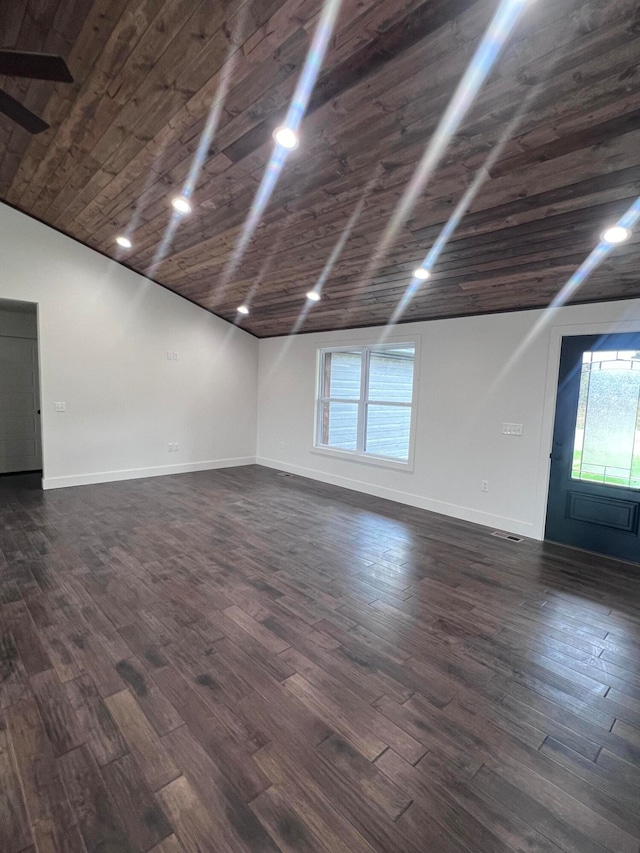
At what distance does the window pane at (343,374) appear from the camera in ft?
19.5

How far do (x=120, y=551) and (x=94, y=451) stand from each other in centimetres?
267

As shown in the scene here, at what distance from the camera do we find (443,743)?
1622mm

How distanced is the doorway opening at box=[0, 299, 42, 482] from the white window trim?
13.9 ft

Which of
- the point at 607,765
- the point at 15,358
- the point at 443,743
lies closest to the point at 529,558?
the point at 607,765

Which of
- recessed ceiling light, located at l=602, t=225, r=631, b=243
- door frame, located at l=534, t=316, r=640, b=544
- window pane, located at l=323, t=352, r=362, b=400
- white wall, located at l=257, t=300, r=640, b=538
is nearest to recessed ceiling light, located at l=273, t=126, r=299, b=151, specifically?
recessed ceiling light, located at l=602, t=225, r=631, b=243

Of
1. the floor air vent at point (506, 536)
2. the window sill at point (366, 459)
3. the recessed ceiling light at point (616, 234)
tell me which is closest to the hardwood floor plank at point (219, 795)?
the floor air vent at point (506, 536)

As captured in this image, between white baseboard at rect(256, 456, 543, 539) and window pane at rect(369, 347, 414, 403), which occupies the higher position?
window pane at rect(369, 347, 414, 403)

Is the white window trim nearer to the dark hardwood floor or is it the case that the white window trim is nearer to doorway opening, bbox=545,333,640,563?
doorway opening, bbox=545,333,640,563

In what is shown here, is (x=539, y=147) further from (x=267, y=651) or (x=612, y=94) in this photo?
(x=267, y=651)

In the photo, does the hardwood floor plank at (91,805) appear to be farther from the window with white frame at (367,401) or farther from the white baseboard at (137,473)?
the white baseboard at (137,473)

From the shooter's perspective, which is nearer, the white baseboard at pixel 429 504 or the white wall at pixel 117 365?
the white baseboard at pixel 429 504

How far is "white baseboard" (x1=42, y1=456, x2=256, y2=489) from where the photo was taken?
5.24 m

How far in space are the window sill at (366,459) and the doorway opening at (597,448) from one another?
67.5 inches

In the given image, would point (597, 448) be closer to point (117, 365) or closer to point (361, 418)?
point (361, 418)
